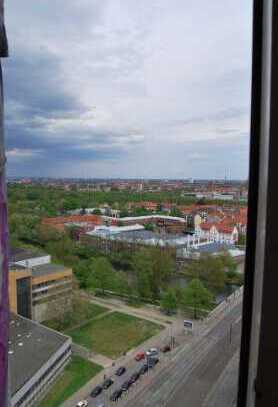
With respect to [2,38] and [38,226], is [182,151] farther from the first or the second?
[2,38]

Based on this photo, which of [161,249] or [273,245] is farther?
[161,249]

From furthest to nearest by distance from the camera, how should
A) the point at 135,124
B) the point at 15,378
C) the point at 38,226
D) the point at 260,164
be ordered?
the point at 135,124 < the point at 38,226 < the point at 15,378 < the point at 260,164

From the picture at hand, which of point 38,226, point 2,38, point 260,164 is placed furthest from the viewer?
point 38,226

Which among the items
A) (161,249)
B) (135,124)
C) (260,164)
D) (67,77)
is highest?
(67,77)

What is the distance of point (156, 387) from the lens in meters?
1.17

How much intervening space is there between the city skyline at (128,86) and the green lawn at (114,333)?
69 centimetres

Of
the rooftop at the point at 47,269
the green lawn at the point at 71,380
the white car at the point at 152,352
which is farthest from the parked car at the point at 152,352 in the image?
the rooftop at the point at 47,269

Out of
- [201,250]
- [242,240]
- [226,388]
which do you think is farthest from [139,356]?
[242,240]

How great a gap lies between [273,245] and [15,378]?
0.89 meters

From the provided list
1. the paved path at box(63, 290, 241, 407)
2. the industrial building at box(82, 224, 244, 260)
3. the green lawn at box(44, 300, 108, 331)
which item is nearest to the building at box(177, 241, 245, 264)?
the industrial building at box(82, 224, 244, 260)

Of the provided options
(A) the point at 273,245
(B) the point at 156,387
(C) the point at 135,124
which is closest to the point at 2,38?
(A) the point at 273,245

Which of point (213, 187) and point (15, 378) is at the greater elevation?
point (213, 187)

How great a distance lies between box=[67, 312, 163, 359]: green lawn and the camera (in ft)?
4.41

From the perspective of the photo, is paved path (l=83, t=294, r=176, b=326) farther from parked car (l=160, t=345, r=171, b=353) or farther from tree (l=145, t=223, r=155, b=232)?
tree (l=145, t=223, r=155, b=232)
